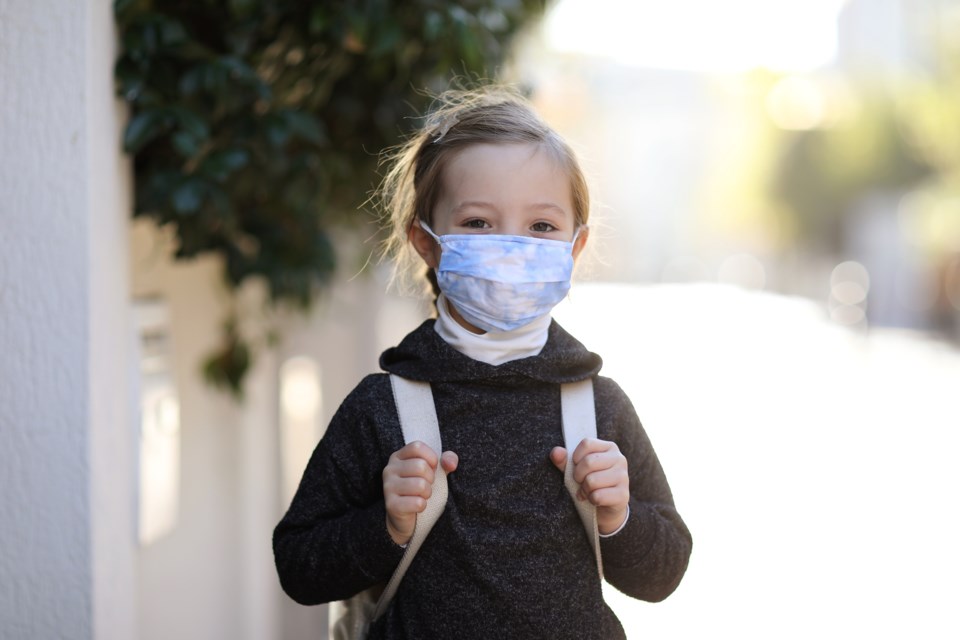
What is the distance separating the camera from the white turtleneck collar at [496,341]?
1.80 meters

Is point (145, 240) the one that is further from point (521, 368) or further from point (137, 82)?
point (521, 368)

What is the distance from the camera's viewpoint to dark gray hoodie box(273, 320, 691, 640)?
171cm

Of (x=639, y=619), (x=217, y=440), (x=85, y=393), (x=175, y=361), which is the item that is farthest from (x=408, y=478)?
(x=639, y=619)

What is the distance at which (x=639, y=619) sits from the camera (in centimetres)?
461

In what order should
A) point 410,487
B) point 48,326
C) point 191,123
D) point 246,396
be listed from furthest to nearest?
1. point 246,396
2. point 191,123
3. point 48,326
4. point 410,487

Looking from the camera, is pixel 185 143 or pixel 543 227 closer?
pixel 543 227

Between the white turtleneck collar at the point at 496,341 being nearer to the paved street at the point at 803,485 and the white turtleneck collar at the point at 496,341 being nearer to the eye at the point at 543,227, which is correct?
the eye at the point at 543,227

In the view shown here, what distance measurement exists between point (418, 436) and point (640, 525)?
41 cm

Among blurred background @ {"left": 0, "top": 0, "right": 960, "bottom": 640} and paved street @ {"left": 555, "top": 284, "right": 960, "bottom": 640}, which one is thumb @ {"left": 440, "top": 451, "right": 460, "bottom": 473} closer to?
blurred background @ {"left": 0, "top": 0, "right": 960, "bottom": 640}

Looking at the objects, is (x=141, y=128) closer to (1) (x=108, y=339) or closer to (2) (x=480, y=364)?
(1) (x=108, y=339)

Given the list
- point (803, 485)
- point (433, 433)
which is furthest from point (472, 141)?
point (803, 485)

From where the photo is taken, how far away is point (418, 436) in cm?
174

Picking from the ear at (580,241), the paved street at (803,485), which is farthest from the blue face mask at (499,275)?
the paved street at (803,485)

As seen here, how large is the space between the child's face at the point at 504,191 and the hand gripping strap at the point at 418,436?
29cm
